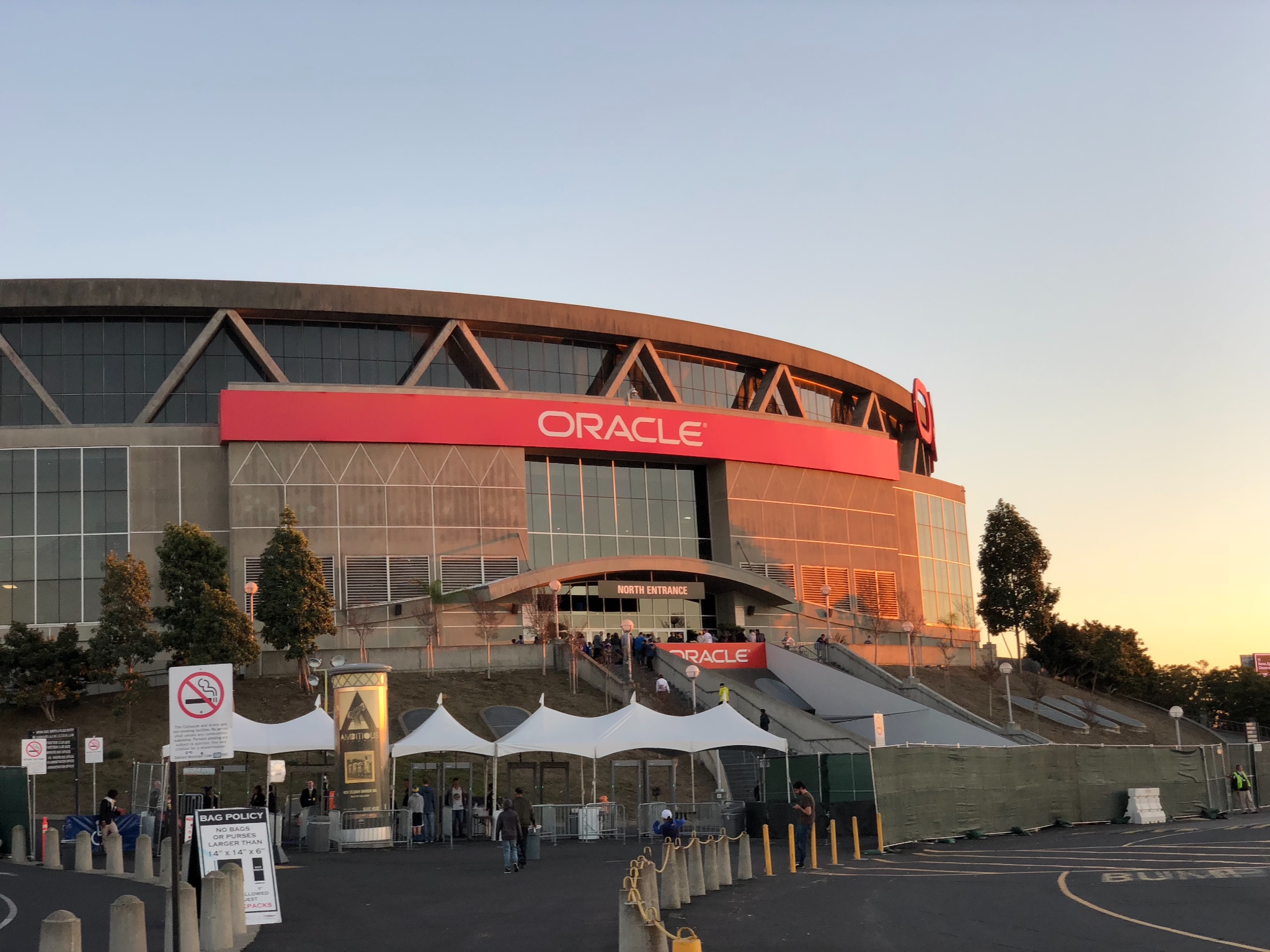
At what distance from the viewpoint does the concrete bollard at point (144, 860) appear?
2312 centimetres

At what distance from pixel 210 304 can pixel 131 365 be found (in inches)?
175

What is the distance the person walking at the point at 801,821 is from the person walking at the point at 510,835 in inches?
192

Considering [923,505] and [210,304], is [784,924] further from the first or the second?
[923,505]

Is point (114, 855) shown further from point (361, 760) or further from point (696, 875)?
point (696, 875)

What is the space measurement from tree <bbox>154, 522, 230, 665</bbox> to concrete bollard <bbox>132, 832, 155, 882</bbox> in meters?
21.7

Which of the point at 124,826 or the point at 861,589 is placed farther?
the point at 861,589

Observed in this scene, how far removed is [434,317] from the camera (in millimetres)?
60750

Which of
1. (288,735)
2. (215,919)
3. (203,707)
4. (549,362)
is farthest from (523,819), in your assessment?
(549,362)

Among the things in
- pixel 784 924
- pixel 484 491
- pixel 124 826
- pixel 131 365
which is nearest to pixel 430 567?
pixel 484 491

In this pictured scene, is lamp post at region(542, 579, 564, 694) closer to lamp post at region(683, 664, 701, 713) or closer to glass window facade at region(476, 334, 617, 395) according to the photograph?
lamp post at region(683, 664, 701, 713)

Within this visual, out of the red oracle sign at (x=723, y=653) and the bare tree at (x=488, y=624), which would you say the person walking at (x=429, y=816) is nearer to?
the bare tree at (x=488, y=624)

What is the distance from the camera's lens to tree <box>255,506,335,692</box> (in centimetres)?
4622

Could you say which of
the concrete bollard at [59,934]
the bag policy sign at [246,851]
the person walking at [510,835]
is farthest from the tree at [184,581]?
the concrete bollard at [59,934]

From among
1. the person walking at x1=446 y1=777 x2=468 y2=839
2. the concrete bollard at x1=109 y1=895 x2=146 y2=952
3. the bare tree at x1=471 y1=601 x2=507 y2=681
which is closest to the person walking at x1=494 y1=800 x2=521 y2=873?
the person walking at x1=446 y1=777 x2=468 y2=839
